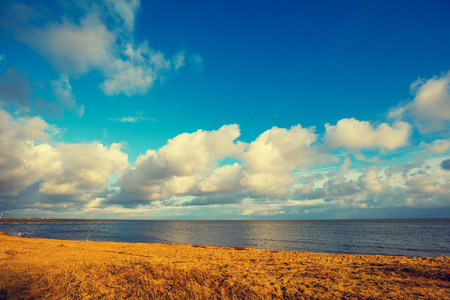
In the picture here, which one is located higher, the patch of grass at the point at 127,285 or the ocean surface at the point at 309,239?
the patch of grass at the point at 127,285

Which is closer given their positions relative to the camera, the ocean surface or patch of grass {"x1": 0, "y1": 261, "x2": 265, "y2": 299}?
patch of grass {"x1": 0, "y1": 261, "x2": 265, "y2": 299}

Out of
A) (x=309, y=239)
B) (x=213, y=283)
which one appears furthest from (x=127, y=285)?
(x=309, y=239)

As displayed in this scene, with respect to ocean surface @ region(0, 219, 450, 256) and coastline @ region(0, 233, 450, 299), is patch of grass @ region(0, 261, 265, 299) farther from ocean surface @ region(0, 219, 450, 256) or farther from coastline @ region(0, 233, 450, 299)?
ocean surface @ region(0, 219, 450, 256)

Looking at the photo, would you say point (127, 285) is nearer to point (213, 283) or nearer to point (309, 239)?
point (213, 283)

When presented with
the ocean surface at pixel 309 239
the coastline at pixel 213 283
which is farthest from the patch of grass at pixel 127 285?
the ocean surface at pixel 309 239

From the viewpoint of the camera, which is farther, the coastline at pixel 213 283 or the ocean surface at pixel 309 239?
the ocean surface at pixel 309 239

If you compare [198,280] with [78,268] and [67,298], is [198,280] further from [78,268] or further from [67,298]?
[78,268]

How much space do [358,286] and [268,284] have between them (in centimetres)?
453

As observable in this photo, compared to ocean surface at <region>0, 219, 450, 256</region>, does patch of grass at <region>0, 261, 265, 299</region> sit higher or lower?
higher

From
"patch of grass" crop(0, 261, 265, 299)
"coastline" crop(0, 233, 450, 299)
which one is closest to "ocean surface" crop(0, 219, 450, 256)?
"coastline" crop(0, 233, 450, 299)

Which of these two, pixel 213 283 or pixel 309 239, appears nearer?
pixel 213 283

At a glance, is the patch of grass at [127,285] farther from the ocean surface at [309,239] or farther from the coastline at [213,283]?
the ocean surface at [309,239]

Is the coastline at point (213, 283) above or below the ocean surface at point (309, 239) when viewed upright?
above

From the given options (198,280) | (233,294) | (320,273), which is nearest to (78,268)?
(198,280)
